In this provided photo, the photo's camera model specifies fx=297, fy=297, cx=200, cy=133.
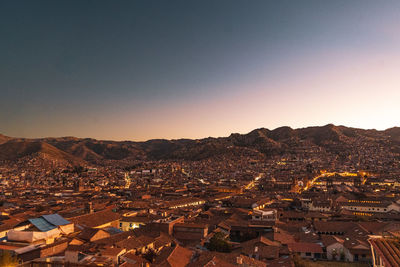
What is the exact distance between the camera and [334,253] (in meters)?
23.7

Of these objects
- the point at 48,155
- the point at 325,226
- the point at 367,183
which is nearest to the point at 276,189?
the point at 367,183

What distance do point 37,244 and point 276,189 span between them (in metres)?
64.1

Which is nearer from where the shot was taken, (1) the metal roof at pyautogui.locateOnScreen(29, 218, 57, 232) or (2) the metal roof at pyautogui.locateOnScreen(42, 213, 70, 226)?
(1) the metal roof at pyautogui.locateOnScreen(29, 218, 57, 232)

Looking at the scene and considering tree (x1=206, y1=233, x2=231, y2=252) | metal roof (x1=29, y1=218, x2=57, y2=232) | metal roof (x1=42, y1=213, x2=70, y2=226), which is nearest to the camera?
metal roof (x1=29, y1=218, x2=57, y2=232)

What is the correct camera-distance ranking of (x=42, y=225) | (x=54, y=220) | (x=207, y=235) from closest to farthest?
(x=42, y=225)
(x=54, y=220)
(x=207, y=235)

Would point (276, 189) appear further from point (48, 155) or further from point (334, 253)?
point (48, 155)

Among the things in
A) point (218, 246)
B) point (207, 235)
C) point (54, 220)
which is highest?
point (54, 220)

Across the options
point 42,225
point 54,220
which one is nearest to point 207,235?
point 54,220

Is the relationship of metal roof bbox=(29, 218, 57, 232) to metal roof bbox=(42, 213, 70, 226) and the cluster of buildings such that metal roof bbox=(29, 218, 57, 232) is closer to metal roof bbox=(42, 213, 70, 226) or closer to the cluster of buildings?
the cluster of buildings

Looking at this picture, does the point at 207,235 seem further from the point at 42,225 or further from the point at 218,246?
the point at 42,225

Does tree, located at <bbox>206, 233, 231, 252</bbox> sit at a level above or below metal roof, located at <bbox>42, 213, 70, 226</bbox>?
below

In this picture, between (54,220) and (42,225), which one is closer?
(42,225)

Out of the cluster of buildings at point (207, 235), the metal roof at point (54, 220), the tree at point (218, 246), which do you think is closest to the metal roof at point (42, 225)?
the cluster of buildings at point (207, 235)

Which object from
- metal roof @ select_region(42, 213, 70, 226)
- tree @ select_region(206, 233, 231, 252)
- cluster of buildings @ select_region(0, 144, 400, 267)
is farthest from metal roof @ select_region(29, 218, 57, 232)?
tree @ select_region(206, 233, 231, 252)
